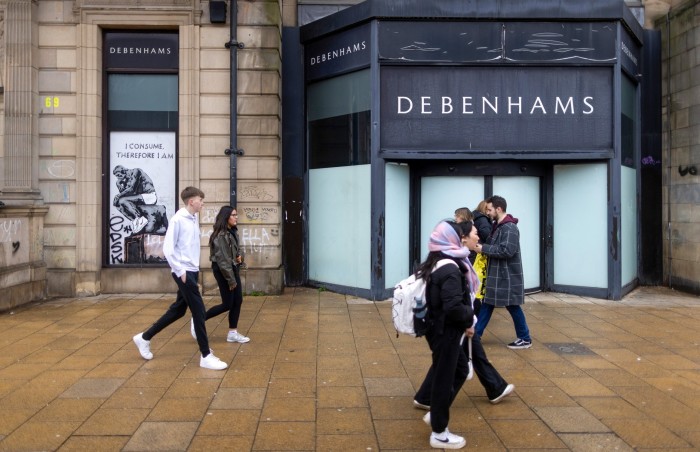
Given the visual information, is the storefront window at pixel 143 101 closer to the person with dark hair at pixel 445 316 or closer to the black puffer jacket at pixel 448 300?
the person with dark hair at pixel 445 316

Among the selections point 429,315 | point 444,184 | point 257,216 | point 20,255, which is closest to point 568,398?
point 429,315

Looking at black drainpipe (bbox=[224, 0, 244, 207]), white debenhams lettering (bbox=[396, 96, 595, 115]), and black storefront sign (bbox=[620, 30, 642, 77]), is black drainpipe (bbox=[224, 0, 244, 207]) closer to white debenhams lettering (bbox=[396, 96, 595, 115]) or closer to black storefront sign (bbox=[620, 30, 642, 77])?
white debenhams lettering (bbox=[396, 96, 595, 115])

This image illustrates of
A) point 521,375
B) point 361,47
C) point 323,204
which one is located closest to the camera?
point 521,375

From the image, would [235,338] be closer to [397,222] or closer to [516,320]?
[516,320]

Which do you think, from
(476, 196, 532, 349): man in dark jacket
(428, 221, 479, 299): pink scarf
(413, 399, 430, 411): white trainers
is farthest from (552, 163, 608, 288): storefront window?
(428, 221, 479, 299): pink scarf

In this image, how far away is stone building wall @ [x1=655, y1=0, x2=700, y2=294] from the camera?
11.6 metres

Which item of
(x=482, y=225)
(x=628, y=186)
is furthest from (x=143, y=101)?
(x=628, y=186)

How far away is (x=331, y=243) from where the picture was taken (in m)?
11.6

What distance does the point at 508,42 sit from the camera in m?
10.9

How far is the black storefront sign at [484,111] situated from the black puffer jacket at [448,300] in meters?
6.69

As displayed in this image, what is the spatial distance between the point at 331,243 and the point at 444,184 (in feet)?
7.67

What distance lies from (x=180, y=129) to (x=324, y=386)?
22.6 feet

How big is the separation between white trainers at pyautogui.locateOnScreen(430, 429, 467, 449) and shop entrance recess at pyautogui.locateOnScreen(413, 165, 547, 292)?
703cm

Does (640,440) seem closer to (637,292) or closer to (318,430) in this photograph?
(318,430)
